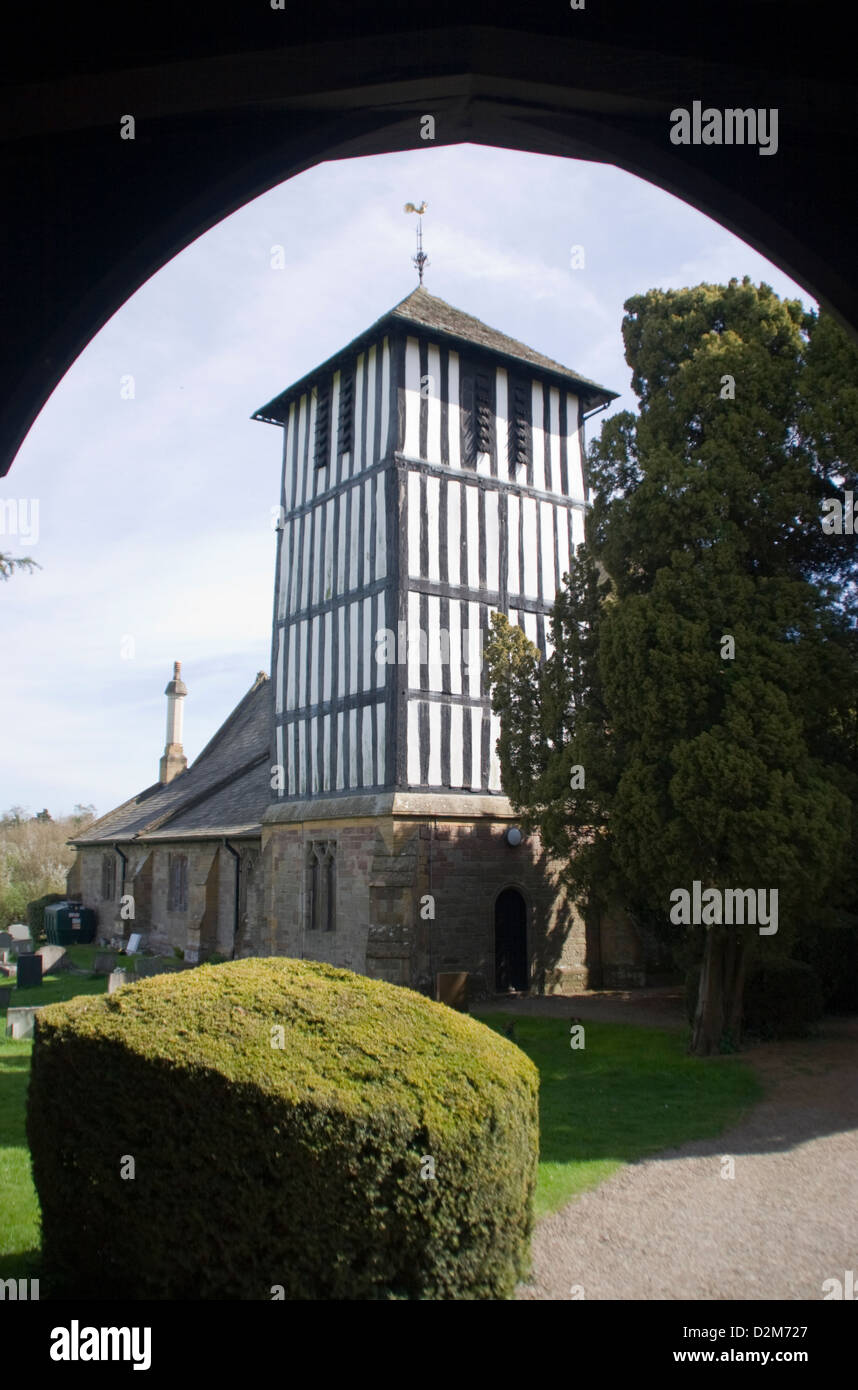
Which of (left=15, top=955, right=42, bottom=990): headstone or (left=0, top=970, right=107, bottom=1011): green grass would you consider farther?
(left=15, top=955, right=42, bottom=990): headstone

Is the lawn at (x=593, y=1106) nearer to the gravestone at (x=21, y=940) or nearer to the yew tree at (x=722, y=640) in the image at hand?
the yew tree at (x=722, y=640)

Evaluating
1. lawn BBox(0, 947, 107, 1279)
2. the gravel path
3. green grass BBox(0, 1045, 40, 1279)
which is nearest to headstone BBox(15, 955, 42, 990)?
lawn BBox(0, 947, 107, 1279)

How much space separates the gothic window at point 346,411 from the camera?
1852 centimetres

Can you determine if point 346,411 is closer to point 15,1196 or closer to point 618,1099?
point 618,1099

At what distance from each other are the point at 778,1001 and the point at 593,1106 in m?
4.25

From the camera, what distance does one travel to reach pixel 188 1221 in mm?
4359

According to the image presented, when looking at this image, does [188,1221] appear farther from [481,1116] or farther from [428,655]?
[428,655]

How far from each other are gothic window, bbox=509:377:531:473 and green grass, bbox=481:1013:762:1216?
10639 millimetres

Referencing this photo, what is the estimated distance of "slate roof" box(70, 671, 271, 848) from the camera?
23.5 meters

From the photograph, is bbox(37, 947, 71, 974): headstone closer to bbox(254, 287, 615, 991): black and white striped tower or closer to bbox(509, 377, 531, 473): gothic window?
bbox(254, 287, 615, 991): black and white striped tower

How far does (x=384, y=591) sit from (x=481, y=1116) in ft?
42.8

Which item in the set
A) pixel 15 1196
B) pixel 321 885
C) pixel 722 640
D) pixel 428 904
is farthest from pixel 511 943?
pixel 15 1196

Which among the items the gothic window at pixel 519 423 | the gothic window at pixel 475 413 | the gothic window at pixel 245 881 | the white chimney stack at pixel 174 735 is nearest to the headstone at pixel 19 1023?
the gothic window at pixel 245 881

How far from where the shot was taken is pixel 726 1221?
245 inches
